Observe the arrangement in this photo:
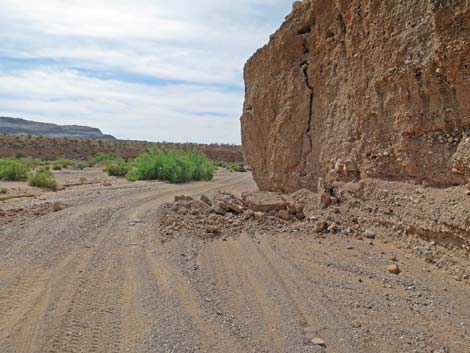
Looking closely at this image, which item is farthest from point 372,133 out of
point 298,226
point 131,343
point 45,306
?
point 45,306

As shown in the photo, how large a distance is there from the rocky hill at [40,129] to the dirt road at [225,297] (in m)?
114

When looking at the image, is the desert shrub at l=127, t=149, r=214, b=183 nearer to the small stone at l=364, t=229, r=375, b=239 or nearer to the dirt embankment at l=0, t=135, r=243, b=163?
the small stone at l=364, t=229, r=375, b=239

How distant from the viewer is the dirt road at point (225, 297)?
3.09 m

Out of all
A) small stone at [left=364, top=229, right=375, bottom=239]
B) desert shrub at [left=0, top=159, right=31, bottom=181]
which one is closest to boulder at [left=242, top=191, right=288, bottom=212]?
small stone at [left=364, top=229, right=375, bottom=239]

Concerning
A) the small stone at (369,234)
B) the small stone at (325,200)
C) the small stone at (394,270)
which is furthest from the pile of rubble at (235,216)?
the small stone at (394,270)

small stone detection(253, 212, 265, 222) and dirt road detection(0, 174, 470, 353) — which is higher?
small stone detection(253, 212, 265, 222)

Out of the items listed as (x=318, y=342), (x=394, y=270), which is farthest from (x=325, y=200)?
(x=318, y=342)

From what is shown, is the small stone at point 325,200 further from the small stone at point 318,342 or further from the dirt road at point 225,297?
the small stone at point 318,342

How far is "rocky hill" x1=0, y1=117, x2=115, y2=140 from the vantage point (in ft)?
366

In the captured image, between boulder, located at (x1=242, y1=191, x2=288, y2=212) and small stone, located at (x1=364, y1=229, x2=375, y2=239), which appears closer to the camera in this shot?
small stone, located at (x1=364, y1=229, x2=375, y2=239)

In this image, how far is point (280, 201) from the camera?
7.04m

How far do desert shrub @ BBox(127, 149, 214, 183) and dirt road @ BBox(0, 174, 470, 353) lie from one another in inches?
477

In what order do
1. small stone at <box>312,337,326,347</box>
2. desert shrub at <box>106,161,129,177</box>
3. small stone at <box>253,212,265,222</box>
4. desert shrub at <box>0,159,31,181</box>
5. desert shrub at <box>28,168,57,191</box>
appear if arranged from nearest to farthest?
small stone at <box>312,337,326,347</box> → small stone at <box>253,212,265,222</box> → desert shrub at <box>28,168,57,191</box> → desert shrub at <box>0,159,31,181</box> → desert shrub at <box>106,161,129,177</box>

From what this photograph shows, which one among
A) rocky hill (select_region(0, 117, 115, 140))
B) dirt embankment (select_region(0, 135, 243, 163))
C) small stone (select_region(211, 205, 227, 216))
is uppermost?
rocky hill (select_region(0, 117, 115, 140))
